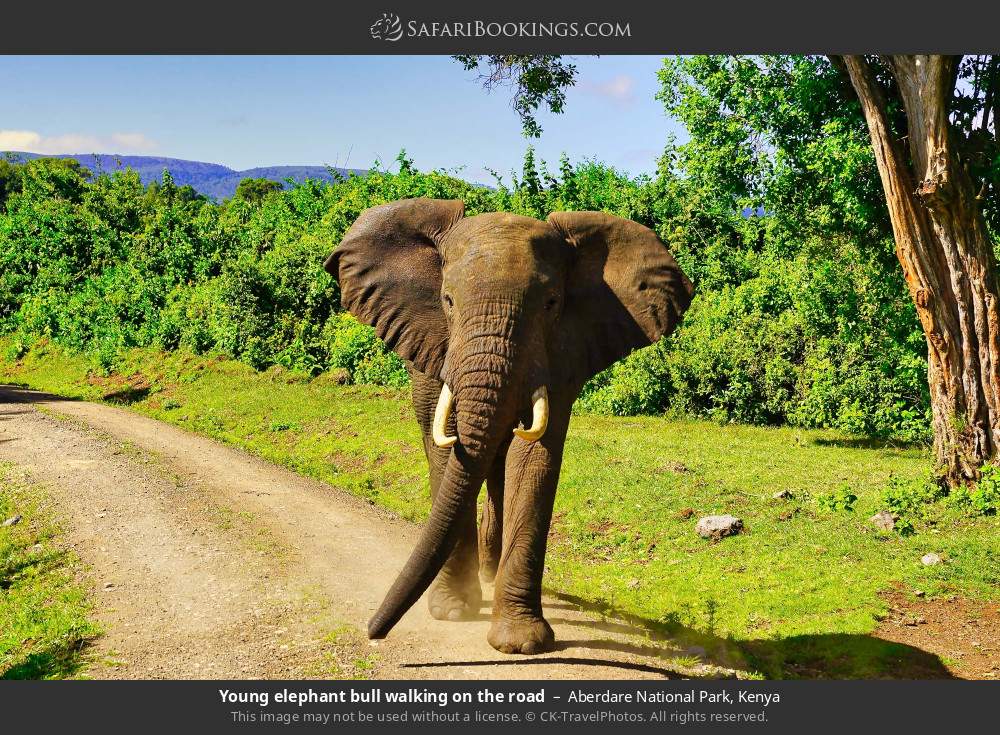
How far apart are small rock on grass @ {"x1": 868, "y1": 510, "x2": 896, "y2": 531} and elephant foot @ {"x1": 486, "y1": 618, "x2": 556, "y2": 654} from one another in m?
6.09

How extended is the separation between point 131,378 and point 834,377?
16568 millimetres

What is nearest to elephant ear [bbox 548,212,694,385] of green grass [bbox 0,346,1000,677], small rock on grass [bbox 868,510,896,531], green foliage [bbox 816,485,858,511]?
green grass [bbox 0,346,1000,677]

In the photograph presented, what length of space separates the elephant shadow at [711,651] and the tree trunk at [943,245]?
12.2 feet

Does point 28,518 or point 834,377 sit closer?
point 28,518

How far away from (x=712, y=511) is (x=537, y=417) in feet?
21.3

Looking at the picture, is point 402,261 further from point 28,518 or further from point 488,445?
point 28,518

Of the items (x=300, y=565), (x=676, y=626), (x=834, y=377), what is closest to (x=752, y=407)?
(x=834, y=377)

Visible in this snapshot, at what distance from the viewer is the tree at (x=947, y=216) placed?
34.4 ft

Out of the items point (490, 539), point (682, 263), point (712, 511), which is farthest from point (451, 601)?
point (682, 263)

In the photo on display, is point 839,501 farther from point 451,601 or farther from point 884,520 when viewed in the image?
point 451,601

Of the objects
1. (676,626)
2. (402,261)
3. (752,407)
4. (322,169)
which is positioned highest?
(322,169)

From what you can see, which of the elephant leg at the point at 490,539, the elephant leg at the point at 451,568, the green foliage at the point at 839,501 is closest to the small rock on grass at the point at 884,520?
the green foliage at the point at 839,501

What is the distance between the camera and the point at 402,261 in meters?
7.64

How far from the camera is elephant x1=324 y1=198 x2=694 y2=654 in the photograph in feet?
21.5
